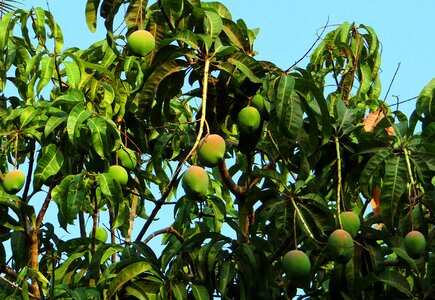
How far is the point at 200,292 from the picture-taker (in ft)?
9.80

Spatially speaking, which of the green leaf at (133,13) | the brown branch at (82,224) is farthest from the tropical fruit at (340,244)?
the brown branch at (82,224)

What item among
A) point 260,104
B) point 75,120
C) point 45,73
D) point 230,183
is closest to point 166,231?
point 230,183

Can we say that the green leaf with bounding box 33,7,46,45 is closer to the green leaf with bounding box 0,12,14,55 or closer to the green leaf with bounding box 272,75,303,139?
the green leaf with bounding box 0,12,14,55

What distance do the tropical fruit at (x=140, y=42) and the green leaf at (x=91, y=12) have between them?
0.22 metres

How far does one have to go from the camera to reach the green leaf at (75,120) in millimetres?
3236

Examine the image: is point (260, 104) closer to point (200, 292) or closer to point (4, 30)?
point (200, 292)

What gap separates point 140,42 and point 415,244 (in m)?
0.84

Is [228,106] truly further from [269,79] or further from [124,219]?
[124,219]

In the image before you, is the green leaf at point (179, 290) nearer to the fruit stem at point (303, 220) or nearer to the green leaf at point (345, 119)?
the fruit stem at point (303, 220)

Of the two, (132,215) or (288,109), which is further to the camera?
(132,215)

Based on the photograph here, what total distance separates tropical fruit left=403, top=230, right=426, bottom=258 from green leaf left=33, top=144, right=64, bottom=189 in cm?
117

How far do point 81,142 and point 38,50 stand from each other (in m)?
0.64

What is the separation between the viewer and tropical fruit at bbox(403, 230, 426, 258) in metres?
2.73

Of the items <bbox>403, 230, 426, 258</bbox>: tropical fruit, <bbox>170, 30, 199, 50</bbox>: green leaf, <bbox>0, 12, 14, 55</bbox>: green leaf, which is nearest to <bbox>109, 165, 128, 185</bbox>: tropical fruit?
<bbox>0, 12, 14, 55</bbox>: green leaf
